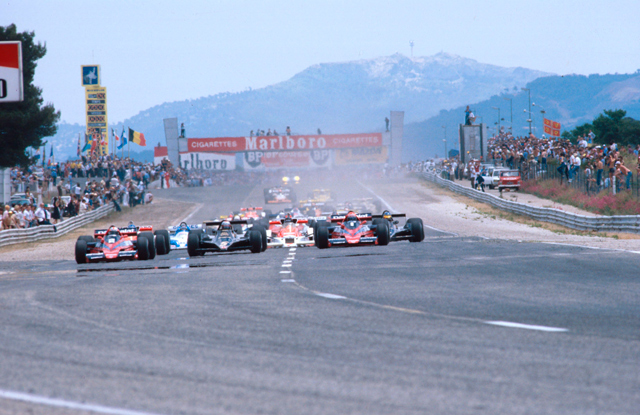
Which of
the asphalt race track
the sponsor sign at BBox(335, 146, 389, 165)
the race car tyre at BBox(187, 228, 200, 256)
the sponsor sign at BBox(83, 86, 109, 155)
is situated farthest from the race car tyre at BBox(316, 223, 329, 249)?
the sponsor sign at BBox(335, 146, 389, 165)

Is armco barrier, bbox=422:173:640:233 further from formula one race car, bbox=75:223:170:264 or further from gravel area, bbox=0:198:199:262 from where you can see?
gravel area, bbox=0:198:199:262

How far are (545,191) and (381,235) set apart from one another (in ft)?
78.9

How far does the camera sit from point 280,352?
6266 mm

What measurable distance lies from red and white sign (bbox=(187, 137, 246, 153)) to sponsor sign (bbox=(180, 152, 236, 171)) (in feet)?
4.25

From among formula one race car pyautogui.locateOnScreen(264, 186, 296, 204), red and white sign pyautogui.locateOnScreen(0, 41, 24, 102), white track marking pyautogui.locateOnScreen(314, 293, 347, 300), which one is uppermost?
red and white sign pyautogui.locateOnScreen(0, 41, 24, 102)

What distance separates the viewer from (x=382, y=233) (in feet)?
64.6

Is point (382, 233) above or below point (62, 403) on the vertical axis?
below

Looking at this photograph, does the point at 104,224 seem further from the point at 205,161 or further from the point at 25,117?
the point at 205,161

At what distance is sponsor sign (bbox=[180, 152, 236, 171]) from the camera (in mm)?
88125

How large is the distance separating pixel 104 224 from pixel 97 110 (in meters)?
42.7

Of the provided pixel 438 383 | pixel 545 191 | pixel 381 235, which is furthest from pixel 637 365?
pixel 545 191

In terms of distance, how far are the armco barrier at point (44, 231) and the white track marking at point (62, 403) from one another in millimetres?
24490

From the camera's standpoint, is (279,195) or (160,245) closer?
(160,245)

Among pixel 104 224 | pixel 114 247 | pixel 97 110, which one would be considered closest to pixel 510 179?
pixel 104 224
